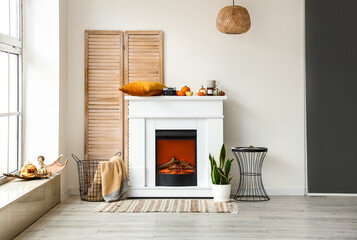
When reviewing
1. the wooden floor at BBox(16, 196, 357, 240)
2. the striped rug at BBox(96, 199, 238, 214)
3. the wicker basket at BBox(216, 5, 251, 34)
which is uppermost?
the wicker basket at BBox(216, 5, 251, 34)

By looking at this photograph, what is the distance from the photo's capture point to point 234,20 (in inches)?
200

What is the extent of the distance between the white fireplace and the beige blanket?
0.14 metres

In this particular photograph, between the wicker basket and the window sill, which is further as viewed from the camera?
the wicker basket

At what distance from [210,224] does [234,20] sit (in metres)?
2.28

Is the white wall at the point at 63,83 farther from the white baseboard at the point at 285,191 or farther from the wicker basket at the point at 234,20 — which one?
the white baseboard at the point at 285,191

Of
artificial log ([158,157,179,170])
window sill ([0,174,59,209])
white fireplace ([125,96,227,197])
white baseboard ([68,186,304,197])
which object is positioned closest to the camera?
window sill ([0,174,59,209])

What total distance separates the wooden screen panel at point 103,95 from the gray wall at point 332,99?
231cm

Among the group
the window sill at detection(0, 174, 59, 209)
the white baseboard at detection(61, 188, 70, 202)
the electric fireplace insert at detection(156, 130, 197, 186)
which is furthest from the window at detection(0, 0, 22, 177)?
the electric fireplace insert at detection(156, 130, 197, 186)

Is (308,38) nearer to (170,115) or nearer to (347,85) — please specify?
(347,85)

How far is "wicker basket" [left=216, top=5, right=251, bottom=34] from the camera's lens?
509 cm

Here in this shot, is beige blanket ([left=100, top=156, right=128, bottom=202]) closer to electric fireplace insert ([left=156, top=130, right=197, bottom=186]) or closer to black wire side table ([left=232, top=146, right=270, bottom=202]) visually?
electric fireplace insert ([left=156, top=130, right=197, bottom=186])

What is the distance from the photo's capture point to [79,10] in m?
5.63

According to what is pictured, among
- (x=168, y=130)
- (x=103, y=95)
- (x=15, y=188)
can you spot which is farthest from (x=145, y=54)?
(x=15, y=188)

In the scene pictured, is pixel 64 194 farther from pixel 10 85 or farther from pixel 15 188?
pixel 10 85
